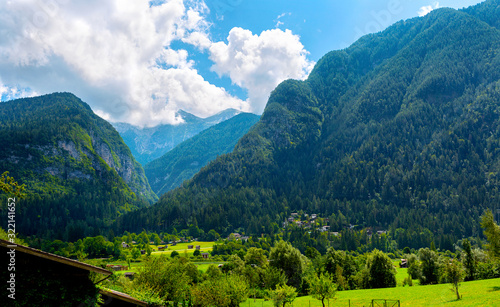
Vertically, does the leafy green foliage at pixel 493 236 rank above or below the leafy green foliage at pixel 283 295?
above

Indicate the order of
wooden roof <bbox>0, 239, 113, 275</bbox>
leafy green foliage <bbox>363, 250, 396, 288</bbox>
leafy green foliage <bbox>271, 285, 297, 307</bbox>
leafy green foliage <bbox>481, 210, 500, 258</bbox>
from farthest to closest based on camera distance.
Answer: leafy green foliage <bbox>363, 250, 396, 288</bbox>, leafy green foliage <bbox>481, 210, 500, 258</bbox>, leafy green foliage <bbox>271, 285, 297, 307</bbox>, wooden roof <bbox>0, 239, 113, 275</bbox>

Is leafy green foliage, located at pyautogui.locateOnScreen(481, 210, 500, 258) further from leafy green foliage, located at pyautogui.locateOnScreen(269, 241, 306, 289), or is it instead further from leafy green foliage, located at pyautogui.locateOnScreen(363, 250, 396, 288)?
leafy green foliage, located at pyautogui.locateOnScreen(269, 241, 306, 289)

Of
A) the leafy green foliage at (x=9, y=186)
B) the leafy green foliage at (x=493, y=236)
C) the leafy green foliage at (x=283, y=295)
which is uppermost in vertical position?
the leafy green foliage at (x=9, y=186)

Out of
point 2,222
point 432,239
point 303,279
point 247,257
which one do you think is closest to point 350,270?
point 303,279

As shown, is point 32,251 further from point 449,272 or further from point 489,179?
point 489,179

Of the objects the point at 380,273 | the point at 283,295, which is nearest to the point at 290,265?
the point at 380,273

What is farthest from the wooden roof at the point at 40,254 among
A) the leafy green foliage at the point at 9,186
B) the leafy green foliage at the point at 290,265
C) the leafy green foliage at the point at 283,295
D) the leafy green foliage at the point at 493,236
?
the leafy green foliage at the point at 290,265

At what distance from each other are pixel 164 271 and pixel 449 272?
4557 cm

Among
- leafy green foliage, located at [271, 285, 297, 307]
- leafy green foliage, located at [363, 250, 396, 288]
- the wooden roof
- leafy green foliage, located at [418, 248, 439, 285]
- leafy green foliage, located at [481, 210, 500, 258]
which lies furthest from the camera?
leafy green foliage, located at [418, 248, 439, 285]

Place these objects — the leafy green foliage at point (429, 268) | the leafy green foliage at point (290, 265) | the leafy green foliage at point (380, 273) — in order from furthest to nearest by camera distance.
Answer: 1. the leafy green foliage at point (290, 265)
2. the leafy green foliage at point (429, 268)
3. the leafy green foliage at point (380, 273)

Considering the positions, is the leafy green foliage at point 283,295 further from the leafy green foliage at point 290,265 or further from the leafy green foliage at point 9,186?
the leafy green foliage at point 9,186

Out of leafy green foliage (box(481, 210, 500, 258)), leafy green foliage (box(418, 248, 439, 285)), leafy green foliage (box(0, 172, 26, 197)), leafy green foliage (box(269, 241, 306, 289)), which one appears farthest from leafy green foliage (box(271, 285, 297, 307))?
leafy green foliage (box(418, 248, 439, 285))

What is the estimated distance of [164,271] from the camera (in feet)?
163

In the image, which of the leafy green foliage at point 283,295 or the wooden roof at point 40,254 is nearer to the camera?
the wooden roof at point 40,254
